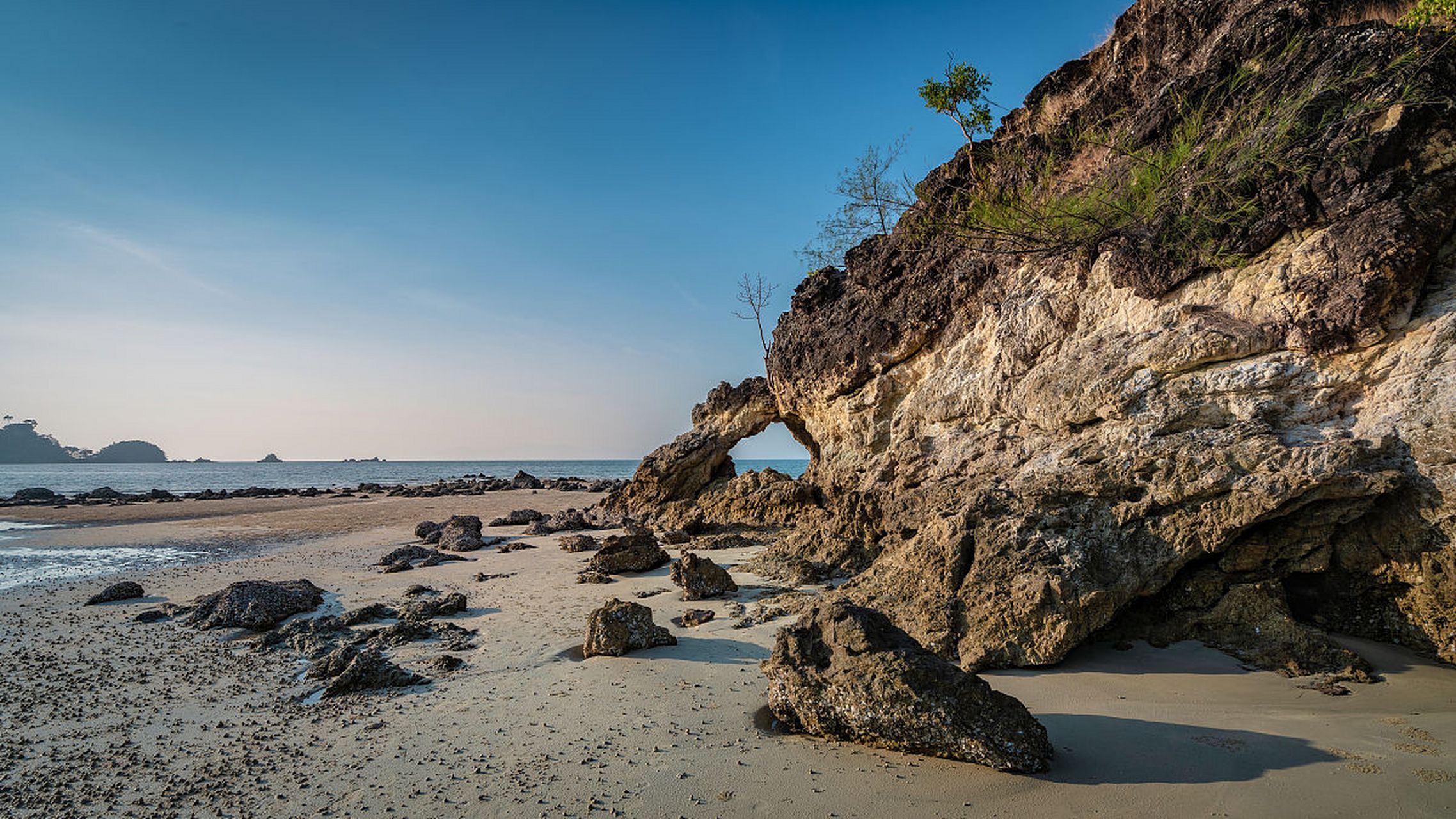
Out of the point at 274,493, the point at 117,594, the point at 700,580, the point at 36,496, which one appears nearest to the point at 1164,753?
the point at 700,580

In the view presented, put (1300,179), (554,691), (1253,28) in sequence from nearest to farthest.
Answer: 1. (554,691)
2. (1300,179)
3. (1253,28)

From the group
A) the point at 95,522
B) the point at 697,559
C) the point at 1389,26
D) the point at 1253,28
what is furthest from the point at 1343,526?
the point at 95,522

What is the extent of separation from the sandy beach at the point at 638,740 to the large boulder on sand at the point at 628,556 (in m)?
3.54

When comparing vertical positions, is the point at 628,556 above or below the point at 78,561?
above

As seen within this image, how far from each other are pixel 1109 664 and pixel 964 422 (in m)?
4.59

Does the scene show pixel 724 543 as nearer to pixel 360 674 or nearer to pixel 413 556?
pixel 413 556

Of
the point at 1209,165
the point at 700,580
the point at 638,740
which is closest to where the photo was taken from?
the point at 638,740

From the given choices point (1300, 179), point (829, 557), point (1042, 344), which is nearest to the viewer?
point (1300, 179)

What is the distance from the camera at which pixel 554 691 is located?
18.2ft

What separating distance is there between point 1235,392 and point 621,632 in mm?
6822

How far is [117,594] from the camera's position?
387 inches

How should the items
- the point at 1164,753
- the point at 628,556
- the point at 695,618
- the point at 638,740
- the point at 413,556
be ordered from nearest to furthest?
the point at 1164,753 < the point at 638,740 < the point at 695,618 < the point at 628,556 < the point at 413,556

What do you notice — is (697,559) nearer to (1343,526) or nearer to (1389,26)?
(1343,526)

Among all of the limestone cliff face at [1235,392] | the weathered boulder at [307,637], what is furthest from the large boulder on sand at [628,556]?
the limestone cliff face at [1235,392]
